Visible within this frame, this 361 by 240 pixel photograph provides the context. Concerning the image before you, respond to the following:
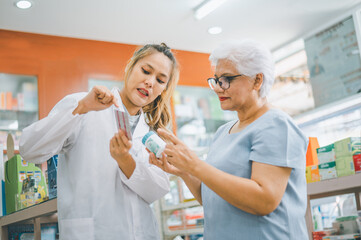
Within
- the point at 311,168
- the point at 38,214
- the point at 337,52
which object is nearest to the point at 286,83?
the point at 337,52

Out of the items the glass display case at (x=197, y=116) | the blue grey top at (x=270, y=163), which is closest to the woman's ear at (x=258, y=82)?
the blue grey top at (x=270, y=163)

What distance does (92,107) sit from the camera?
1.48 meters

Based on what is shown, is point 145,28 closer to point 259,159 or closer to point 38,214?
point 38,214

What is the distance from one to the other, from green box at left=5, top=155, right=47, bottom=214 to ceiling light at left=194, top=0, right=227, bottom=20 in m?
2.56

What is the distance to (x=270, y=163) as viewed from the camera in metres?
1.27

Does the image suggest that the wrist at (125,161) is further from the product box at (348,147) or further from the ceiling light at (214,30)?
the ceiling light at (214,30)

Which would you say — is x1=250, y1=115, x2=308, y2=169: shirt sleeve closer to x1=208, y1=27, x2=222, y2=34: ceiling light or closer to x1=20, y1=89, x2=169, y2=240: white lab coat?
x1=20, y1=89, x2=169, y2=240: white lab coat

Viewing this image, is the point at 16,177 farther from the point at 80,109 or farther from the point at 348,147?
the point at 348,147

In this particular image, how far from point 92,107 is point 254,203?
26.3 inches

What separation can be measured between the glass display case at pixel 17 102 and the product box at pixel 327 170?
325 centimetres

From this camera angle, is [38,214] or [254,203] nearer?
[254,203]

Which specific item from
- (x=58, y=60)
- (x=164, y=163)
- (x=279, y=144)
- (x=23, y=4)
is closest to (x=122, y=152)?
(x=164, y=163)

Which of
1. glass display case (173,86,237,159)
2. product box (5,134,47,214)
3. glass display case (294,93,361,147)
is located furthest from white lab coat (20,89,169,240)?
glass display case (173,86,237,159)

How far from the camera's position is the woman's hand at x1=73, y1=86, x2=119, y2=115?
143 cm
